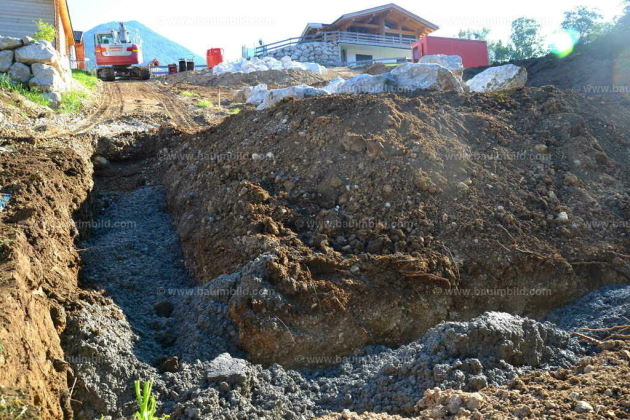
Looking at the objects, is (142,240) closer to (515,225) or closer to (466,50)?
(515,225)

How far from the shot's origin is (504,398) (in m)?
3.73

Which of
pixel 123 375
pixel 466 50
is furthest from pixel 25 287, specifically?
pixel 466 50

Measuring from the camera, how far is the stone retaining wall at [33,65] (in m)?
13.7

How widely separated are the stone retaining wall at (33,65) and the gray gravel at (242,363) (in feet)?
33.8

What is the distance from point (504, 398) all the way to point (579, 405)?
0.47 m

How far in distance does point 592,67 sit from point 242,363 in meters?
13.5

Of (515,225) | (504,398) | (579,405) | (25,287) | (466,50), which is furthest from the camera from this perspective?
(466,50)

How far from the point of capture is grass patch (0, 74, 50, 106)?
12.8 m

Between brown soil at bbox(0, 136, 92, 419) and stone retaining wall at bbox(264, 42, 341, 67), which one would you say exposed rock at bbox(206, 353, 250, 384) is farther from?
stone retaining wall at bbox(264, 42, 341, 67)

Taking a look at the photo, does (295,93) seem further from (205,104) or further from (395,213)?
(205,104)

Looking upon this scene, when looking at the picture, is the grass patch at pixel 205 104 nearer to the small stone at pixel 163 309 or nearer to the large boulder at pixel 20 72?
the large boulder at pixel 20 72

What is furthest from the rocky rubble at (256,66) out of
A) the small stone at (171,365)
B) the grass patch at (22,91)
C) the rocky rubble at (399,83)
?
the small stone at (171,365)

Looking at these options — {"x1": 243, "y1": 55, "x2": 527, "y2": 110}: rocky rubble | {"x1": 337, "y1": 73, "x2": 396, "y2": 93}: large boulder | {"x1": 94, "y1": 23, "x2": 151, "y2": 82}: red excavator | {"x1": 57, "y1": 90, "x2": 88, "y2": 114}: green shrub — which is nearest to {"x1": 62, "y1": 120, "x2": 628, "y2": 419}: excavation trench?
{"x1": 243, "y1": 55, "x2": 527, "y2": 110}: rocky rubble

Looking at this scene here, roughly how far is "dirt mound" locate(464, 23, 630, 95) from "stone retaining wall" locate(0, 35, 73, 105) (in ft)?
40.7
